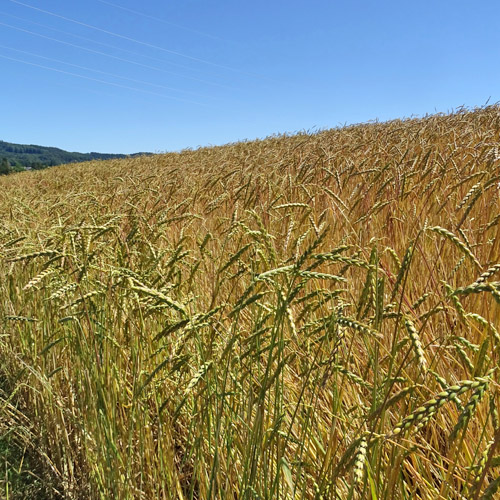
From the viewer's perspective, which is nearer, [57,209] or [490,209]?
[490,209]

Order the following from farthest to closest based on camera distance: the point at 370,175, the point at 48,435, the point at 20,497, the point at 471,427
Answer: the point at 370,175 → the point at 48,435 → the point at 20,497 → the point at 471,427

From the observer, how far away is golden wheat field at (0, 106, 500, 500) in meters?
0.91

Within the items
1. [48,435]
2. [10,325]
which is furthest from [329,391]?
[10,325]

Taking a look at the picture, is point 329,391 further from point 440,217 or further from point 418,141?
point 418,141

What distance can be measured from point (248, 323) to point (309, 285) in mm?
362

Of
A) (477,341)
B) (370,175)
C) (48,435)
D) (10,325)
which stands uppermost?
(370,175)

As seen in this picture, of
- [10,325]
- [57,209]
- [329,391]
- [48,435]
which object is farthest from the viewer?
[57,209]

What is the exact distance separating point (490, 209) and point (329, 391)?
57.2 inches

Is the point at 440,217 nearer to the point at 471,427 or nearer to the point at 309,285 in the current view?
the point at 309,285

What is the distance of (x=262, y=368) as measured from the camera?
1.60m

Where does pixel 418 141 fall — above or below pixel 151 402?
above

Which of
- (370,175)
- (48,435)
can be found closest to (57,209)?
(48,435)

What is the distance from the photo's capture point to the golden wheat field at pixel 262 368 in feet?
2.98

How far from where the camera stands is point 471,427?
3.99 feet
